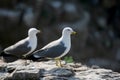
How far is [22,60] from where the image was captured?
13.7 meters

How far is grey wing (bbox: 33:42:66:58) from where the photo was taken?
499 inches

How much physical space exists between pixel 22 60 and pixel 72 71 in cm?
169

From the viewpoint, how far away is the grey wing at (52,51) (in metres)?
12.7

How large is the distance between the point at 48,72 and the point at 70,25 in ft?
62.0

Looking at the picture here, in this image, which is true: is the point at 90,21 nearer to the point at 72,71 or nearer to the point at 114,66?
the point at 114,66

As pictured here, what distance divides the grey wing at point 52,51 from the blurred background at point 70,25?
1624cm

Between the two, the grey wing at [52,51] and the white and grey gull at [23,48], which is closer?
the grey wing at [52,51]

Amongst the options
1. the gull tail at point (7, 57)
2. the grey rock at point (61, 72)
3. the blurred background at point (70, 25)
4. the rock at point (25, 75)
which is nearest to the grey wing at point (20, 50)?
the gull tail at point (7, 57)

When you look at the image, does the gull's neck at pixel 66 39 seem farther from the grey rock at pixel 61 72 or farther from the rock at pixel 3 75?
the rock at pixel 3 75

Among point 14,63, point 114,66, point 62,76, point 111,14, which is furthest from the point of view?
point 111,14

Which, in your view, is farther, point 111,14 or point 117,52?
point 111,14

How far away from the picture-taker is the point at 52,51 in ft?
41.6

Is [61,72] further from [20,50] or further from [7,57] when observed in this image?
[7,57]

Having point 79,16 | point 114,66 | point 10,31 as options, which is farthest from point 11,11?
point 114,66
